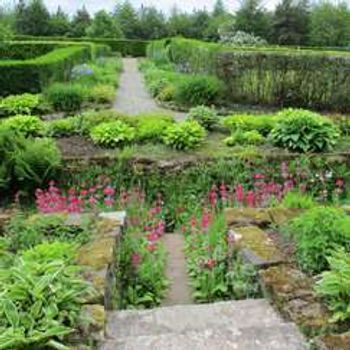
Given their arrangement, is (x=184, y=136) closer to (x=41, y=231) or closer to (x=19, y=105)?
(x=41, y=231)

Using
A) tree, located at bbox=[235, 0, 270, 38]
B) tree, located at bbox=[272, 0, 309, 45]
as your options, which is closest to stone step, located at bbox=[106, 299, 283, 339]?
tree, located at bbox=[272, 0, 309, 45]

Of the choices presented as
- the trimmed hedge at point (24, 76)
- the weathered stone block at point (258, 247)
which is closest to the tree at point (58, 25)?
the trimmed hedge at point (24, 76)

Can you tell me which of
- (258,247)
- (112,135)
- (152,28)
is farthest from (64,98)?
(152,28)

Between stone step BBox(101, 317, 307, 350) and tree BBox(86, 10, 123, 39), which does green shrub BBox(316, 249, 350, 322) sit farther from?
tree BBox(86, 10, 123, 39)

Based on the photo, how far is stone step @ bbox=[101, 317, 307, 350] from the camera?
2506 millimetres

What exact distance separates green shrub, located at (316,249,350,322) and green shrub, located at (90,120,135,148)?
4.74 meters

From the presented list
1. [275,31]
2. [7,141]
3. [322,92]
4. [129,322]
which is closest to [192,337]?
[129,322]

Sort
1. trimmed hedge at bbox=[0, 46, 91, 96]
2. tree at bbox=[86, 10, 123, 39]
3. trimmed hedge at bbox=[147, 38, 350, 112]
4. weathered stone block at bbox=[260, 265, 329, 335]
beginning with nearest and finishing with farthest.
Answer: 1. weathered stone block at bbox=[260, 265, 329, 335]
2. trimmed hedge at bbox=[147, 38, 350, 112]
3. trimmed hedge at bbox=[0, 46, 91, 96]
4. tree at bbox=[86, 10, 123, 39]

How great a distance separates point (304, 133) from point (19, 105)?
5.58 m

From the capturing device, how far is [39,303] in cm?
258

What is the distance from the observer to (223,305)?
10.6 feet

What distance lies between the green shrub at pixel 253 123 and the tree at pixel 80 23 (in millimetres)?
38238

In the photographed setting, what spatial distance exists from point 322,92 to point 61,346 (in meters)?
9.23

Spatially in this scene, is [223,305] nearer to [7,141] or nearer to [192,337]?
[192,337]
